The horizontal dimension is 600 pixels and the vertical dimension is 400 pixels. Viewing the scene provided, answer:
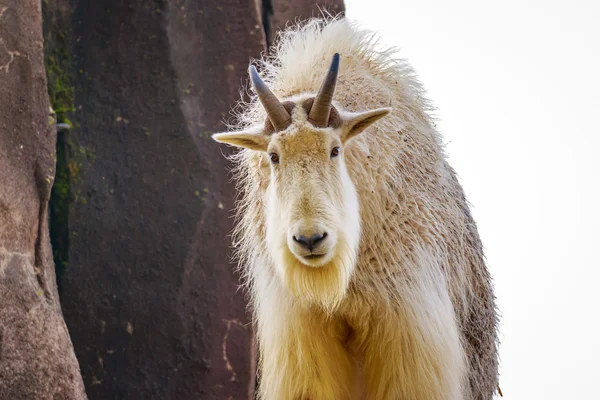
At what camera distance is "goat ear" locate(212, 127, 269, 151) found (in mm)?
5383

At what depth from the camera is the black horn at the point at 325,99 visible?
17.1 ft

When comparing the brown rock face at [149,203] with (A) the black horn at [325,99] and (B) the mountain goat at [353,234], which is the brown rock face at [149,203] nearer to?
(B) the mountain goat at [353,234]

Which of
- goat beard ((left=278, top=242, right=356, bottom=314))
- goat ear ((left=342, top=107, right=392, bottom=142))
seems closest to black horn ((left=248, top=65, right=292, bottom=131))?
goat ear ((left=342, top=107, right=392, bottom=142))

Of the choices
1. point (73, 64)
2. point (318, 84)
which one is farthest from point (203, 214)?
point (318, 84)

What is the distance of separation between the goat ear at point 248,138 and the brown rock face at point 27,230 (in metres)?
1.35

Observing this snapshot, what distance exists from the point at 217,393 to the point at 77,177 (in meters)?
1.95

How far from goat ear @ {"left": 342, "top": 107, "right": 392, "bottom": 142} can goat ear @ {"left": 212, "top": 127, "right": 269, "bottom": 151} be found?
1.47 ft

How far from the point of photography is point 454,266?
6.12 m

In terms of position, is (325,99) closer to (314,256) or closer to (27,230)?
(314,256)

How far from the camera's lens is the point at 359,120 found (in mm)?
5340

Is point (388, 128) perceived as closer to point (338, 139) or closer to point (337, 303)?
point (338, 139)

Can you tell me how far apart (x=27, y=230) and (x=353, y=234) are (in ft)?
6.70

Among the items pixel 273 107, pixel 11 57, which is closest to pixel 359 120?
pixel 273 107

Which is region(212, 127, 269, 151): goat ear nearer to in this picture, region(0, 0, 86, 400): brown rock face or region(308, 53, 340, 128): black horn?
region(308, 53, 340, 128): black horn
